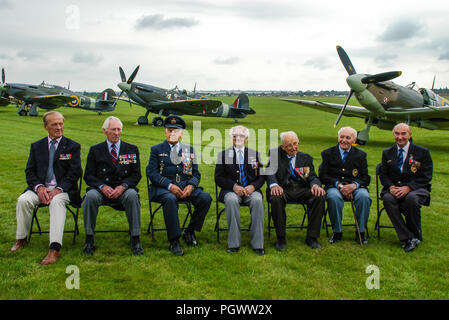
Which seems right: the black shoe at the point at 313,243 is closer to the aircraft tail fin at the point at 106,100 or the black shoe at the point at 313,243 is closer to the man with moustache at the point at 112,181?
the man with moustache at the point at 112,181

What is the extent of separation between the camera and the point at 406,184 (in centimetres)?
453

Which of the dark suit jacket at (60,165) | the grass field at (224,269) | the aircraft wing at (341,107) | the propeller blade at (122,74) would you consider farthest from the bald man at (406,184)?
the propeller blade at (122,74)

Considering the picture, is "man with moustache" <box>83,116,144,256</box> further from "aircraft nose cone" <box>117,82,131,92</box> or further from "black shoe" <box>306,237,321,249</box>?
→ "aircraft nose cone" <box>117,82,131,92</box>

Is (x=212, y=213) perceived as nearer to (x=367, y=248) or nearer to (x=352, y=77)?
(x=367, y=248)

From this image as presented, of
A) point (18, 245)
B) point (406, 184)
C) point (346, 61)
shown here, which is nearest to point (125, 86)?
point (346, 61)

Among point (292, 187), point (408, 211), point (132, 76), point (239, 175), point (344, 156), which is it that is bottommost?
point (408, 211)

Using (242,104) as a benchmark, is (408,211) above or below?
below

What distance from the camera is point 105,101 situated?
31.0m

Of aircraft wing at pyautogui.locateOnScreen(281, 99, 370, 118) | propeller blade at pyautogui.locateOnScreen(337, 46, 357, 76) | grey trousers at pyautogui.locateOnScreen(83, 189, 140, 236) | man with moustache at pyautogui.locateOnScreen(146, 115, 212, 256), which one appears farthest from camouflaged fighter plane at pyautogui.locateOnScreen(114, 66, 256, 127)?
grey trousers at pyautogui.locateOnScreen(83, 189, 140, 236)

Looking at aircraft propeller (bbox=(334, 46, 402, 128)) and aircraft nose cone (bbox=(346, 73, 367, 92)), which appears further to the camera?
aircraft nose cone (bbox=(346, 73, 367, 92))

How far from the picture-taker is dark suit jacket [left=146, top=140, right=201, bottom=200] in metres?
4.48

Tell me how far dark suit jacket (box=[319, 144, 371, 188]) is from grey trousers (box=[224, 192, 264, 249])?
41.7 inches

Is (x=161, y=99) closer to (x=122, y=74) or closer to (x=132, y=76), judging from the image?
(x=132, y=76)

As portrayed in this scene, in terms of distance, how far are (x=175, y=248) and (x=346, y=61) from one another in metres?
11.7
